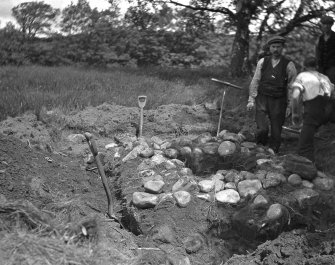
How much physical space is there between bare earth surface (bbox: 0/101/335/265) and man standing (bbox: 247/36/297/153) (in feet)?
1.57

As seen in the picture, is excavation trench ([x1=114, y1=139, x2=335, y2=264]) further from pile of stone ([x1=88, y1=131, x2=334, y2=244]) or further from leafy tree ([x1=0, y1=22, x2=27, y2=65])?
leafy tree ([x1=0, y1=22, x2=27, y2=65])

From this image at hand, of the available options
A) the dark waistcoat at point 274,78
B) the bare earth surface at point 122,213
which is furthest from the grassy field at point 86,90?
the dark waistcoat at point 274,78

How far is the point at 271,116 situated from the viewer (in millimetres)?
5430

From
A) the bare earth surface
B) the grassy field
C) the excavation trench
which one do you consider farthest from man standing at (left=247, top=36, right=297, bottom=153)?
Result: the grassy field

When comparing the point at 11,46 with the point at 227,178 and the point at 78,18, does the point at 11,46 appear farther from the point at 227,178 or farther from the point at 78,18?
the point at 227,178

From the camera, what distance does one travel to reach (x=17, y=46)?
12.5 m

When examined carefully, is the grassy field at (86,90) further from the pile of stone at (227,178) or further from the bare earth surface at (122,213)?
the pile of stone at (227,178)

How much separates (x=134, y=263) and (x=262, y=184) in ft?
6.13

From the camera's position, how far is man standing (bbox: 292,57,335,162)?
4590mm

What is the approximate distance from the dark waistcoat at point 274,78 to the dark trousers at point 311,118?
572 mm

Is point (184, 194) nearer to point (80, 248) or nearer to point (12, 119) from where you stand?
point (80, 248)

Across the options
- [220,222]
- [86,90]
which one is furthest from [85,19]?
[220,222]

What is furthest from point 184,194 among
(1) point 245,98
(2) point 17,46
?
(2) point 17,46

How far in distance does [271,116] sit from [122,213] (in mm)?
2296
